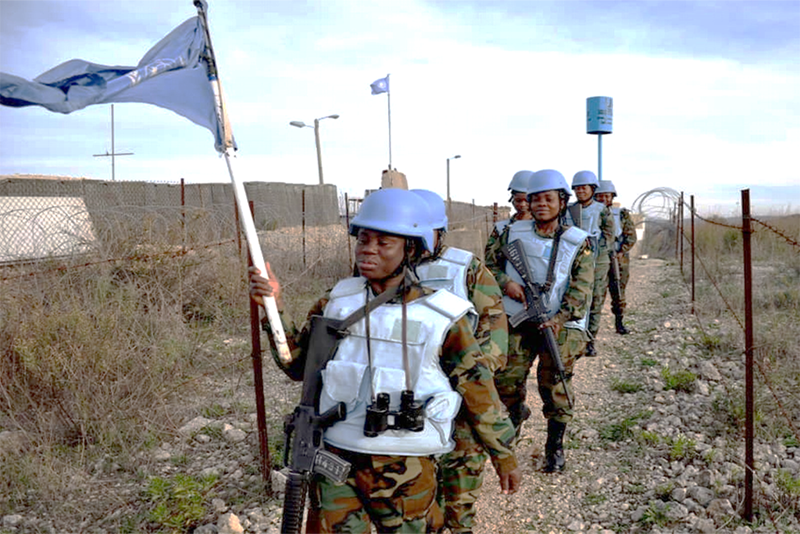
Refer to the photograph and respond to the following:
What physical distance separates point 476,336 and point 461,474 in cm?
54

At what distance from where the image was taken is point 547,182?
152 inches

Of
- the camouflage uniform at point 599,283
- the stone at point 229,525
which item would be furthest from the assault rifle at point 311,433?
the camouflage uniform at point 599,283

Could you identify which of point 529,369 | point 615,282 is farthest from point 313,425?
point 615,282

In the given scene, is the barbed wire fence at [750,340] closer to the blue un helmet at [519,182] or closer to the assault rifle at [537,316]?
the assault rifle at [537,316]

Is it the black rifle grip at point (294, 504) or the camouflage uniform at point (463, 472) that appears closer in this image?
the black rifle grip at point (294, 504)

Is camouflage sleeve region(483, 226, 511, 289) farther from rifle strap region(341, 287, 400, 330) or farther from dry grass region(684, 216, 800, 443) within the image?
rifle strap region(341, 287, 400, 330)

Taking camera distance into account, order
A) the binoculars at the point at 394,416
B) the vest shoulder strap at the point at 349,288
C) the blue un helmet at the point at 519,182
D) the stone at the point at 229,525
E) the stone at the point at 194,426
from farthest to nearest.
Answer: the blue un helmet at the point at 519,182, the stone at the point at 194,426, the stone at the point at 229,525, the vest shoulder strap at the point at 349,288, the binoculars at the point at 394,416

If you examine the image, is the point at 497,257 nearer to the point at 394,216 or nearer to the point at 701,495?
the point at 701,495

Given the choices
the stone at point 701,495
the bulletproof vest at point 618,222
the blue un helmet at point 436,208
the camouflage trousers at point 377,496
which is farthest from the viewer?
the bulletproof vest at point 618,222

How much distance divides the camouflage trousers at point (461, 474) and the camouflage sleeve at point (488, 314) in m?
0.31

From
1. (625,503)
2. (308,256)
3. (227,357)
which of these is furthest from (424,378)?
(308,256)

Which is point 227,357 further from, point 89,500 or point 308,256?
point 308,256

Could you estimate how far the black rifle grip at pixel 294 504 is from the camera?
6.23 feet

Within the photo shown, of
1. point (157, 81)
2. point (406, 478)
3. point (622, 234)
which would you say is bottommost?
point (406, 478)
